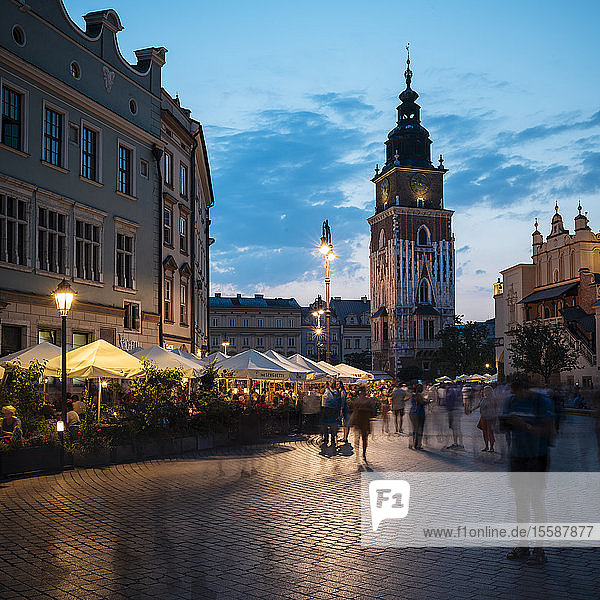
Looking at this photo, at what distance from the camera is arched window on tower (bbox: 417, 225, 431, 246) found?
427 feet

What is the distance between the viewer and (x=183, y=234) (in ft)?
134

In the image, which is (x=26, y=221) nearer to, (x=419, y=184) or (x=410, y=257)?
(x=410, y=257)

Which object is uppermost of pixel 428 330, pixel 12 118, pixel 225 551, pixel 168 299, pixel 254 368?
pixel 12 118

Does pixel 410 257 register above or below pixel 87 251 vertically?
above

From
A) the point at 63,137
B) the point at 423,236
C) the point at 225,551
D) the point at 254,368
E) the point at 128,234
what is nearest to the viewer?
the point at 225,551

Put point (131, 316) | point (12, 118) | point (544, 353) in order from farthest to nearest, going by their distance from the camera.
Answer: point (544, 353) < point (131, 316) < point (12, 118)

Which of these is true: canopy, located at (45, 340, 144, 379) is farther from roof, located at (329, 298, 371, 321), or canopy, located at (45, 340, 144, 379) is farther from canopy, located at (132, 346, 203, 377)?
roof, located at (329, 298, 371, 321)

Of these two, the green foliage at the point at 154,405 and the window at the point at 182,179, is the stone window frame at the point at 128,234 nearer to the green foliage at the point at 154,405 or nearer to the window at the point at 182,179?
the window at the point at 182,179

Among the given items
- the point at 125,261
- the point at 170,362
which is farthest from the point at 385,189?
the point at 170,362

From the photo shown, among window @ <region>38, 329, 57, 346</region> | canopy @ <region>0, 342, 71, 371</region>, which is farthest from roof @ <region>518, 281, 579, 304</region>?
canopy @ <region>0, 342, 71, 371</region>

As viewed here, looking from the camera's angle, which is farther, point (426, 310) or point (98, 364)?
point (426, 310)

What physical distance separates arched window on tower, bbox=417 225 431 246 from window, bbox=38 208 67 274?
10532cm

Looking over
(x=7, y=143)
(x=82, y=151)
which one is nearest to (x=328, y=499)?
(x=7, y=143)

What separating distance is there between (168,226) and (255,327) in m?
93.6
